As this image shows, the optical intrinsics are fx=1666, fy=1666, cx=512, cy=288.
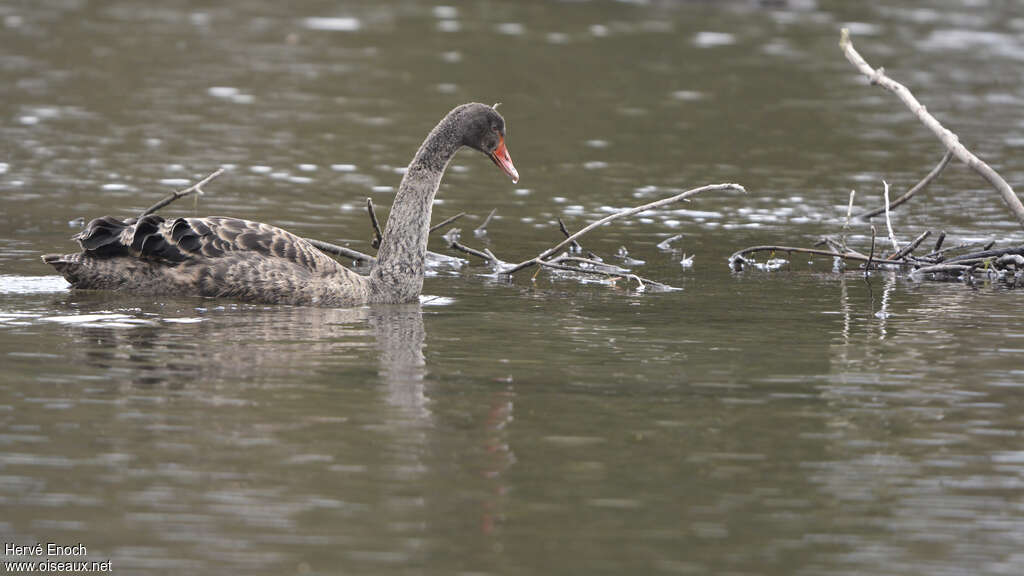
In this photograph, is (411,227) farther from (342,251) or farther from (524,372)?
(524,372)

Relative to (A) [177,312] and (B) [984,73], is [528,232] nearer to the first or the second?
(A) [177,312]

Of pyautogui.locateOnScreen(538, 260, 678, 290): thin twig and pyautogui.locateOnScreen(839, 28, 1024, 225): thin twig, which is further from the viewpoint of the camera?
pyautogui.locateOnScreen(839, 28, 1024, 225): thin twig

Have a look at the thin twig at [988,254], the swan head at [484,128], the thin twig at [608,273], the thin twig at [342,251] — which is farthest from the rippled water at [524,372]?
the swan head at [484,128]

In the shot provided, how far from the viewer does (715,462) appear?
27.2ft

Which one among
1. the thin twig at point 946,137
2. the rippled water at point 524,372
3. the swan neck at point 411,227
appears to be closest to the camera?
the rippled water at point 524,372

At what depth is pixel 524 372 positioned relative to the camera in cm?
1025

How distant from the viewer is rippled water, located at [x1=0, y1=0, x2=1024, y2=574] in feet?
23.6

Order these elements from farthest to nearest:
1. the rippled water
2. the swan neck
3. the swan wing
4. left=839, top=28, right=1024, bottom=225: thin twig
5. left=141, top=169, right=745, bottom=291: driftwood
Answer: left=839, top=28, right=1024, bottom=225: thin twig → left=141, top=169, right=745, bottom=291: driftwood → the swan neck → the swan wing → the rippled water

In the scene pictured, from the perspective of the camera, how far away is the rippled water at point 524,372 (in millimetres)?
7180

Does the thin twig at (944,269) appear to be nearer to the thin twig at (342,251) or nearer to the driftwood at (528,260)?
the driftwood at (528,260)

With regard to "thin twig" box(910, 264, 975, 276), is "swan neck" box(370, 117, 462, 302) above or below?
above

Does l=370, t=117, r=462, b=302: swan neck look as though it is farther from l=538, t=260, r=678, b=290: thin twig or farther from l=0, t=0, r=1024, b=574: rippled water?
l=538, t=260, r=678, b=290: thin twig

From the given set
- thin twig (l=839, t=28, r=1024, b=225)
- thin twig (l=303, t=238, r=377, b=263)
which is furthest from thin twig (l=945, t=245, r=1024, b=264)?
thin twig (l=303, t=238, r=377, b=263)

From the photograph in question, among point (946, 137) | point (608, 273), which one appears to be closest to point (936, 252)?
point (946, 137)
